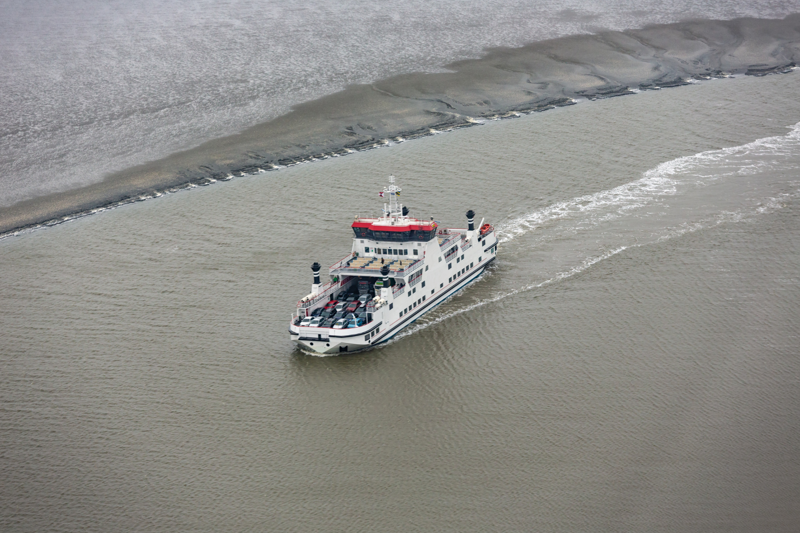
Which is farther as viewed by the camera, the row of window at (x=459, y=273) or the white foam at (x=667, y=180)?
the white foam at (x=667, y=180)

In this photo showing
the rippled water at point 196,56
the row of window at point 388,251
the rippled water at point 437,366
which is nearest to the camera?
the rippled water at point 437,366

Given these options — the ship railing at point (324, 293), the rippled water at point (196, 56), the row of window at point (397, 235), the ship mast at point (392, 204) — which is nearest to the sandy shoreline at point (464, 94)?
the rippled water at point (196, 56)

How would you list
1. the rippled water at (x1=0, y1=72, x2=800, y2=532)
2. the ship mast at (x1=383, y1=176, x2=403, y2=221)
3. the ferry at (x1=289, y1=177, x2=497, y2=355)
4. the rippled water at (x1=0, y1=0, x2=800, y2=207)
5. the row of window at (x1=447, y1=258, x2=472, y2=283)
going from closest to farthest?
the rippled water at (x1=0, y1=72, x2=800, y2=532)
the ferry at (x1=289, y1=177, x2=497, y2=355)
the ship mast at (x1=383, y1=176, x2=403, y2=221)
the row of window at (x1=447, y1=258, x2=472, y2=283)
the rippled water at (x1=0, y1=0, x2=800, y2=207)

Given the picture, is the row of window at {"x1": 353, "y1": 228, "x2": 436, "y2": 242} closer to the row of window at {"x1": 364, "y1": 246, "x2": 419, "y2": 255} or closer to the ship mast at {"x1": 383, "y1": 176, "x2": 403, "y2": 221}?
the row of window at {"x1": 364, "y1": 246, "x2": 419, "y2": 255}

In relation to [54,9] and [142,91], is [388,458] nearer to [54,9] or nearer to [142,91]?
[142,91]

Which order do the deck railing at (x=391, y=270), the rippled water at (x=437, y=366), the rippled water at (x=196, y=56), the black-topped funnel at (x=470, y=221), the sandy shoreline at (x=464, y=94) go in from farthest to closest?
the rippled water at (x=196, y=56), the sandy shoreline at (x=464, y=94), the black-topped funnel at (x=470, y=221), the deck railing at (x=391, y=270), the rippled water at (x=437, y=366)

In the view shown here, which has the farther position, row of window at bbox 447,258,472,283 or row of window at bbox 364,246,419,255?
row of window at bbox 447,258,472,283

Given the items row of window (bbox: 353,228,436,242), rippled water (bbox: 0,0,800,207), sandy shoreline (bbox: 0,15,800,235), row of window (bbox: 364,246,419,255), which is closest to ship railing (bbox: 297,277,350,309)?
row of window (bbox: 364,246,419,255)

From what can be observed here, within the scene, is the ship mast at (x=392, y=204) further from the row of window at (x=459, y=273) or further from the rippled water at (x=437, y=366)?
the rippled water at (x=437, y=366)
